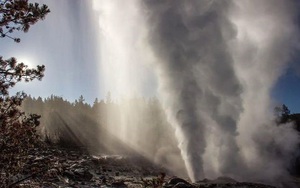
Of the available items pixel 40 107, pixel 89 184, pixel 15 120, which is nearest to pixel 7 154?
pixel 15 120

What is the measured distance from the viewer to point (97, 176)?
2759 centimetres

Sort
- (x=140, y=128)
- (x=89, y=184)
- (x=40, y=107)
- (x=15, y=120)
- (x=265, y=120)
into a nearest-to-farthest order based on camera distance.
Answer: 1. (x=15, y=120)
2. (x=89, y=184)
3. (x=265, y=120)
4. (x=140, y=128)
5. (x=40, y=107)

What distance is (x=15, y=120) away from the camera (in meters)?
8.16

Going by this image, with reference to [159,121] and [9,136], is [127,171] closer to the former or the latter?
[9,136]

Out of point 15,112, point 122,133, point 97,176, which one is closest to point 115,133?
point 122,133

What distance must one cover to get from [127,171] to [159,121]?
4495 centimetres

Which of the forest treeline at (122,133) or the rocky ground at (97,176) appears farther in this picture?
the forest treeline at (122,133)

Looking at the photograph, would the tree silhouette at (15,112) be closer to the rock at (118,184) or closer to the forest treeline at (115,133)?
the rock at (118,184)

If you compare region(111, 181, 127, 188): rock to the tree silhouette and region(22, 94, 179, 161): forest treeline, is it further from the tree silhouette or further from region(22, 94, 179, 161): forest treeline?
region(22, 94, 179, 161): forest treeline

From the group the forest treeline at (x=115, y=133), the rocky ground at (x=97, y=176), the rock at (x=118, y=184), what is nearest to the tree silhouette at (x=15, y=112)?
the rocky ground at (x=97, y=176)

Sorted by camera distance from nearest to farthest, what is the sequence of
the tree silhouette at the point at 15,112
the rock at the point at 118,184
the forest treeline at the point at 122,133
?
the tree silhouette at the point at 15,112 → the rock at the point at 118,184 → the forest treeline at the point at 122,133

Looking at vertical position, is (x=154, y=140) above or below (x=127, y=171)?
above

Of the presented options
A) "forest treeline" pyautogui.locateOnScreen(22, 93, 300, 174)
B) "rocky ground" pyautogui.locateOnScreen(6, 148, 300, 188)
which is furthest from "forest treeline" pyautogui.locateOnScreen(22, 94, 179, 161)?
"rocky ground" pyautogui.locateOnScreen(6, 148, 300, 188)

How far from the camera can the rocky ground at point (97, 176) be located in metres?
7.50
